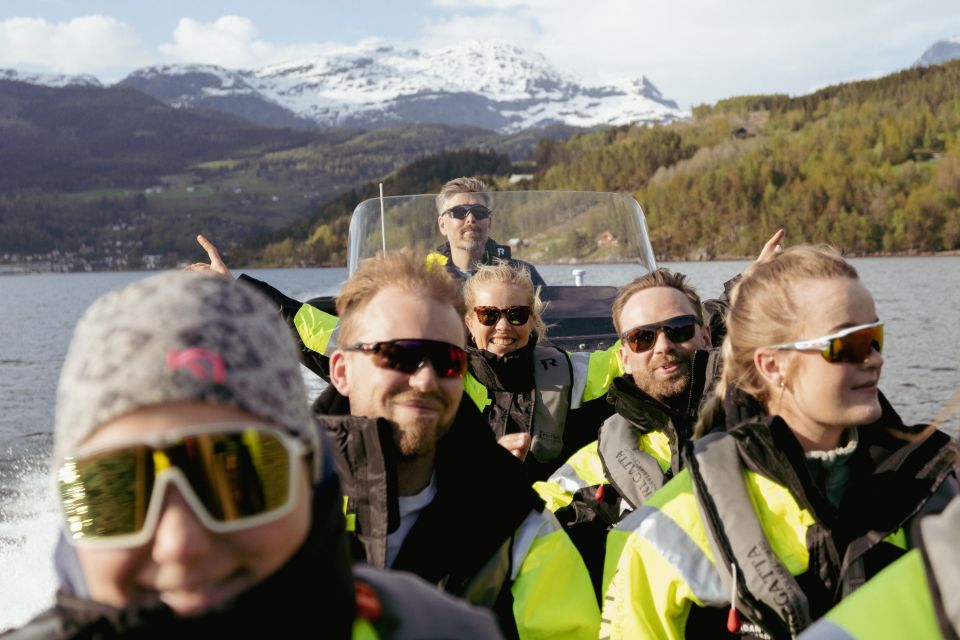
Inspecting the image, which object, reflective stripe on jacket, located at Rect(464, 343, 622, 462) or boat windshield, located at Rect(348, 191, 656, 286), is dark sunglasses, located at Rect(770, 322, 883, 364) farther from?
boat windshield, located at Rect(348, 191, 656, 286)

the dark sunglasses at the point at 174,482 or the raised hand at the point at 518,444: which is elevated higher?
the dark sunglasses at the point at 174,482

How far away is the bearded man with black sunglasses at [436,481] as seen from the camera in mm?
1913

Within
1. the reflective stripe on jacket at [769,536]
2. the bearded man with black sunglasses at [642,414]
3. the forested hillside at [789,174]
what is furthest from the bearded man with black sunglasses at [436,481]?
the forested hillside at [789,174]

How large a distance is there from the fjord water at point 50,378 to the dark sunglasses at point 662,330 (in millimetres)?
1134

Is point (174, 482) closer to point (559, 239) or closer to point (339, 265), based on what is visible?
point (559, 239)

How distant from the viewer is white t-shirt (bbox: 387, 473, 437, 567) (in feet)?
6.52

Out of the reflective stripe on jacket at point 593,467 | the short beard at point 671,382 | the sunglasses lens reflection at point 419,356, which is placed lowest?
the reflective stripe on jacket at point 593,467

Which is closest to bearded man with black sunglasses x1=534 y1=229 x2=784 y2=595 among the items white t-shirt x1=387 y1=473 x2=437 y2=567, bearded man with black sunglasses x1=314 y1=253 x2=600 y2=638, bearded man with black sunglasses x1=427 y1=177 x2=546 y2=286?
bearded man with black sunglasses x1=314 y1=253 x2=600 y2=638

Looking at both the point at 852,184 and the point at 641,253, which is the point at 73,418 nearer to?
the point at 641,253

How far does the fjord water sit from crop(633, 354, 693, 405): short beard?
108cm

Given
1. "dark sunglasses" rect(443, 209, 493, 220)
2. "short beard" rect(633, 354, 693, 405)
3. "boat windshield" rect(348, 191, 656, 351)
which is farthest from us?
"boat windshield" rect(348, 191, 656, 351)

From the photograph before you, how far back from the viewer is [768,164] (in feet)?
255

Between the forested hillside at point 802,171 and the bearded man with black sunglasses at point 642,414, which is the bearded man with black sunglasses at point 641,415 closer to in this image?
the bearded man with black sunglasses at point 642,414

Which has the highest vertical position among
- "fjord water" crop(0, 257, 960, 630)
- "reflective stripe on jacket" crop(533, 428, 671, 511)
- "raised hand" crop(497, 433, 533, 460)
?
A: "raised hand" crop(497, 433, 533, 460)
